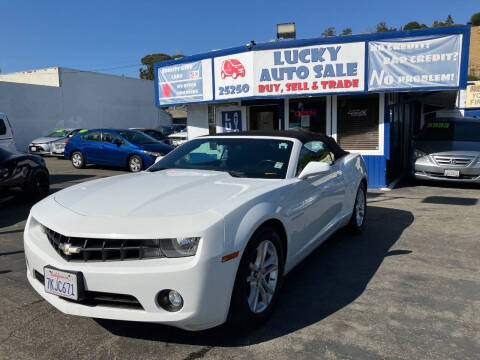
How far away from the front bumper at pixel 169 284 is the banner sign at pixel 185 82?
9004 mm

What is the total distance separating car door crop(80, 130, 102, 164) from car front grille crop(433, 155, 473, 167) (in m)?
10.3

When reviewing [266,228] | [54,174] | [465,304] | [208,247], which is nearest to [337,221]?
[465,304]

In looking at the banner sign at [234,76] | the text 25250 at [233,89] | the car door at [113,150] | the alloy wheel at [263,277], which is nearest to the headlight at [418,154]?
the banner sign at [234,76]

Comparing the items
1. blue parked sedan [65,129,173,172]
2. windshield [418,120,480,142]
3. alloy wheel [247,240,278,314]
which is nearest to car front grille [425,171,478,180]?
windshield [418,120,480,142]

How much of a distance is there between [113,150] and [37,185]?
5.29 meters

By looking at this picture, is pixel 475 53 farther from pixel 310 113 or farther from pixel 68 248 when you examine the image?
pixel 68 248

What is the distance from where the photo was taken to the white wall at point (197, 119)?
41.0 feet

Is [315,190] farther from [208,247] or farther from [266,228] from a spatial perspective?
[208,247]

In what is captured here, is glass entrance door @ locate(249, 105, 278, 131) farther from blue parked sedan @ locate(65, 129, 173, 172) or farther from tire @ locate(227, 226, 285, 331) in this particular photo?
tire @ locate(227, 226, 285, 331)

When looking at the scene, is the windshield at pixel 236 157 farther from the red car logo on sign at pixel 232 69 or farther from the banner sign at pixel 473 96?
the banner sign at pixel 473 96

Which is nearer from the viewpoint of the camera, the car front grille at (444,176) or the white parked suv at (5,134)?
the car front grille at (444,176)

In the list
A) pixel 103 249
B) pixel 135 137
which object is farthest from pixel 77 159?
pixel 103 249

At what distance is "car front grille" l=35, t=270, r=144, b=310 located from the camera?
2555 millimetres

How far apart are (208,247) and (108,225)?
2.20 ft
